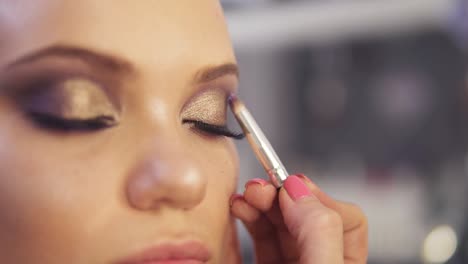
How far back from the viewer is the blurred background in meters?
2.70

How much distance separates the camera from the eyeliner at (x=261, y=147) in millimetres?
658

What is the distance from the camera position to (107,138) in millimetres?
558

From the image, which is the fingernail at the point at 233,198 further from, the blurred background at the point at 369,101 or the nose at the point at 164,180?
the blurred background at the point at 369,101

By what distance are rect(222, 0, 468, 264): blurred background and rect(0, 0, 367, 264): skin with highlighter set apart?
216 cm

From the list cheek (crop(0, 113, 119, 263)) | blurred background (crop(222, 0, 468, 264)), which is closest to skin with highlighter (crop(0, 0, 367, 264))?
cheek (crop(0, 113, 119, 263))

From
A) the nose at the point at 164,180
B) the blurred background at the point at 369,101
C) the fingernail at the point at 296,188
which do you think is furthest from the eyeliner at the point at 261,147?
the blurred background at the point at 369,101

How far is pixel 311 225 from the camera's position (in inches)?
23.2

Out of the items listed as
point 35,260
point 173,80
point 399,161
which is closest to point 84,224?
point 35,260

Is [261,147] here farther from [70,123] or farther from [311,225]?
[70,123]

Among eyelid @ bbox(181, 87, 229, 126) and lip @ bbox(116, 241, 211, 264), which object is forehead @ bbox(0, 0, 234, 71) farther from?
lip @ bbox(116, 241, 211, 264)

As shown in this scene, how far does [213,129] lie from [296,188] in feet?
0.41

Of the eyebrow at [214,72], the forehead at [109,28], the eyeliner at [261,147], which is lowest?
the eyeliner at [261,147]

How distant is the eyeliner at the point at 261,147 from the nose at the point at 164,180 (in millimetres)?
120

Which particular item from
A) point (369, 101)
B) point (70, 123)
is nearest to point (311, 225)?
point (70, 123)
